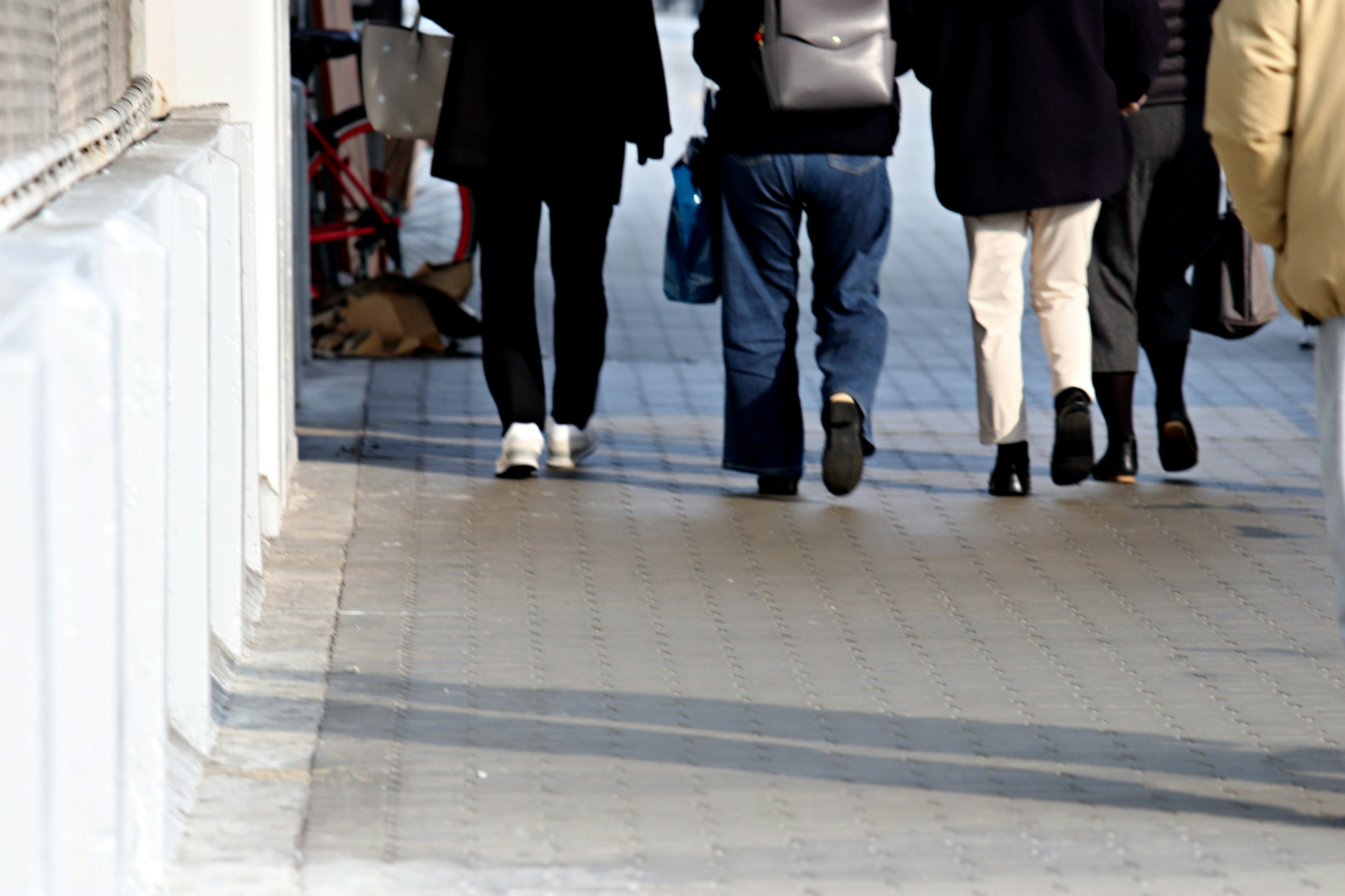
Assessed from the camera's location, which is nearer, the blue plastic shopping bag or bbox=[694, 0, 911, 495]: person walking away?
bbox=[694, 0, 911, 495]: person walking away

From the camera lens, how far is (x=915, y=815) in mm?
3285

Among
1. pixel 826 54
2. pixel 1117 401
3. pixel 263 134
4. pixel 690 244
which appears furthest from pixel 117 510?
pixel 1117 401

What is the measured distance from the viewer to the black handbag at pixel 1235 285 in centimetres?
600

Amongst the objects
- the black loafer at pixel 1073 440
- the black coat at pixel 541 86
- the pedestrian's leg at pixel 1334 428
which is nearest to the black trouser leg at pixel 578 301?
the black coat at pixel 541 86

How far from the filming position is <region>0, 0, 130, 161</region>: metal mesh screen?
2.80 metres

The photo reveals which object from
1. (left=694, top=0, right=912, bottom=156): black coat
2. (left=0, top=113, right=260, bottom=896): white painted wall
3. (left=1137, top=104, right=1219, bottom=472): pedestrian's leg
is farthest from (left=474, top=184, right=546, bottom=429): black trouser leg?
(left=0, top=113, right=260, bottom=896): white painted wall

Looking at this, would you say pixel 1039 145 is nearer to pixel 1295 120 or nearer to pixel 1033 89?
pixel 1033 89

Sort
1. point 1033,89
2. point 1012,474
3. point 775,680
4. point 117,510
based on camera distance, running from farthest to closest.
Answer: point 1012,474, point 1033,89, point 775,680, point 117,510

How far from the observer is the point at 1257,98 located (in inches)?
130

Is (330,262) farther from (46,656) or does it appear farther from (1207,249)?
(46,656)

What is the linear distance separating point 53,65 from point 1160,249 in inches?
150

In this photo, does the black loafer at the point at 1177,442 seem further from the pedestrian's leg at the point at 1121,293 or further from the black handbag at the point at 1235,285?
the black handbag at the point at 1235,285

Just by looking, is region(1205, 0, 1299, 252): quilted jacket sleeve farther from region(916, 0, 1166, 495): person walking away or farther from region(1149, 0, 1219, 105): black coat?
region(1149, 0, 1219, 105): black coat

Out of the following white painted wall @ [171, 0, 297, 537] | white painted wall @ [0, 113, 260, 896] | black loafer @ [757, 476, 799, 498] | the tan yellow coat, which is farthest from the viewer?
black loafer @ [757, 476, 799, 498]
